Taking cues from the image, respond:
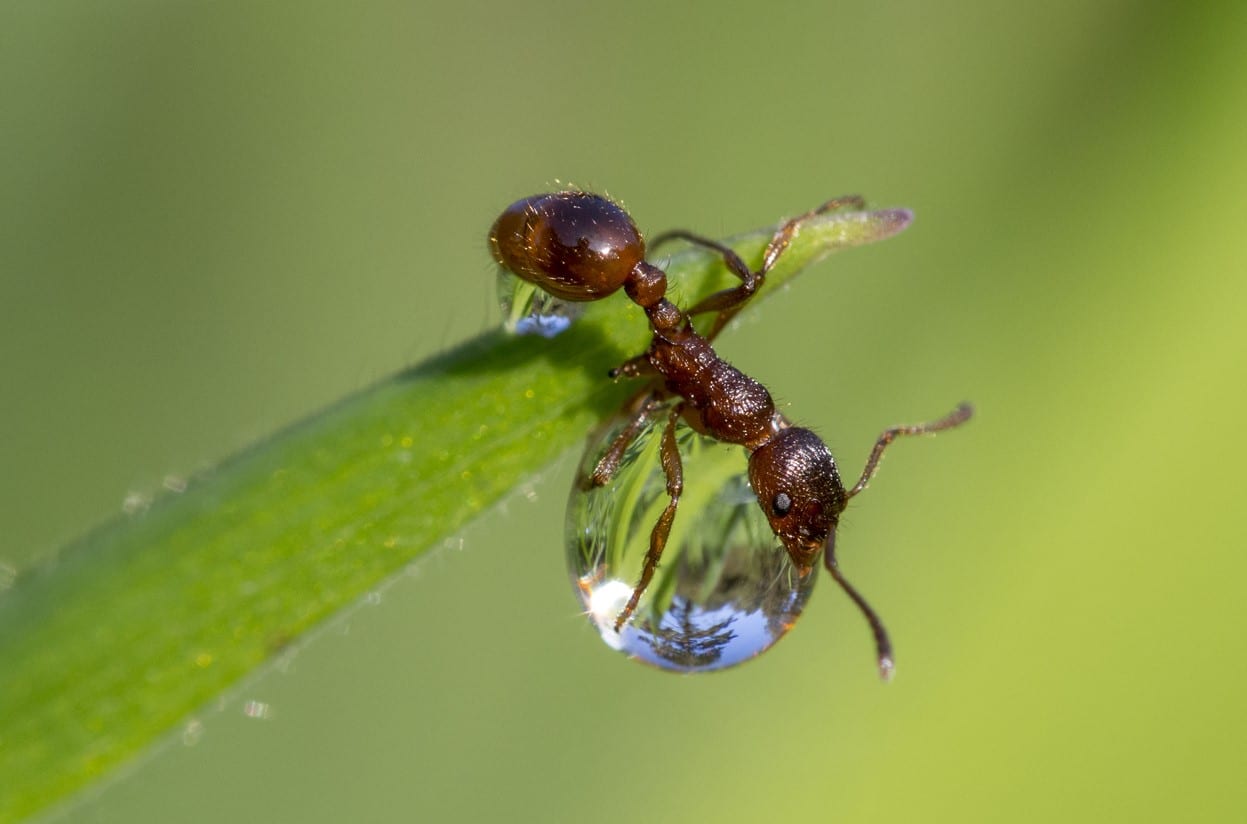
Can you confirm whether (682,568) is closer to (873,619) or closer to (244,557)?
(873,619)

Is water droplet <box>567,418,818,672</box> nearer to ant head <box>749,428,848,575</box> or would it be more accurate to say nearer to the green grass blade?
ant head <box>749,428,848,575</box>

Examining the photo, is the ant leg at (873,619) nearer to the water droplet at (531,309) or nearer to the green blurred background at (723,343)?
the green blurred background at (723,343)

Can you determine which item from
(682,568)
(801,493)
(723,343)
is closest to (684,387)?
(801,493)

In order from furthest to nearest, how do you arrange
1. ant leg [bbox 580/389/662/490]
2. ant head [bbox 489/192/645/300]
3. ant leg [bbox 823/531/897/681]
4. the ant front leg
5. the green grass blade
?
ant head [bbox 489/192/645/300]
ant leg [bbox 823/531/897/681]
ant leg [bbox 580/389/662/490]
the ant front leg
the green grass blade

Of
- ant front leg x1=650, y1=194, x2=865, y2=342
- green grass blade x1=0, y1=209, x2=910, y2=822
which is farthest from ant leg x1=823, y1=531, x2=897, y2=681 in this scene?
green grass blade x1=0, y1=209, x2=910, y2=822

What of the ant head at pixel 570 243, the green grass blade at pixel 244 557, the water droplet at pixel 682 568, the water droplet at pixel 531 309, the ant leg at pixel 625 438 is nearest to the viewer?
the green grass blade at pixel 244 557

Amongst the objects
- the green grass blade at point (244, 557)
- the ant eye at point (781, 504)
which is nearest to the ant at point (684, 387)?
the ant eye at point (781, 504)
